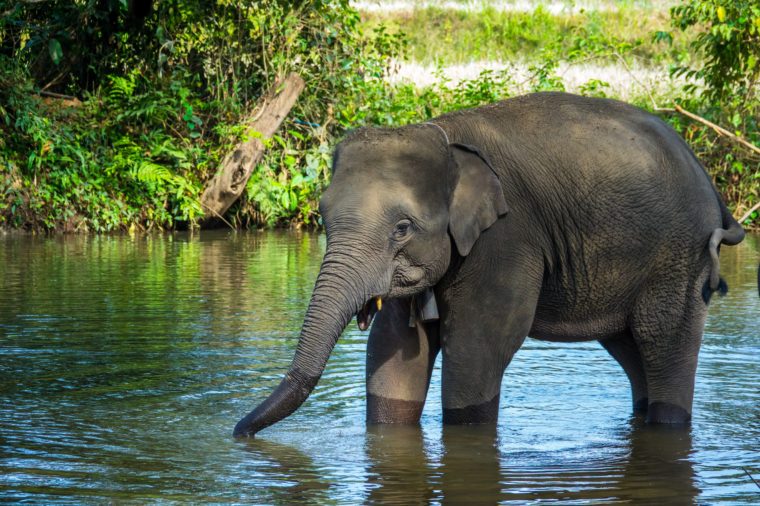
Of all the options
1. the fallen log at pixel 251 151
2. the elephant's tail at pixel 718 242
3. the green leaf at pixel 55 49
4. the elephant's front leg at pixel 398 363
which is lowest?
the elephant's front leg at pixel 398 363

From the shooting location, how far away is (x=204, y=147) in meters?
20.3

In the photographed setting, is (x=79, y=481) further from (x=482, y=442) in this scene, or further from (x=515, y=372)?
(x=515, y=372)

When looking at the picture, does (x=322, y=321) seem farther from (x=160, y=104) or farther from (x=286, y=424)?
(x=160, y=104)

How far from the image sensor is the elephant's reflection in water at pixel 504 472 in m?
5.48

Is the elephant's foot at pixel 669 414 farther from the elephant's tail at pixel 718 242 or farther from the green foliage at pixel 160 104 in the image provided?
the green foliage at pixel 160 104

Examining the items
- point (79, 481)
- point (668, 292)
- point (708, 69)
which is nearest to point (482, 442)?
point (668, 292)

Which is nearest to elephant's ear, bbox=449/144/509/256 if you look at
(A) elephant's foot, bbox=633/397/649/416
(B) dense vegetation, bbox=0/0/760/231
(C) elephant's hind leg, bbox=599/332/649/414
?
(C) elephant's hind leg, bbox=599/332/649/414

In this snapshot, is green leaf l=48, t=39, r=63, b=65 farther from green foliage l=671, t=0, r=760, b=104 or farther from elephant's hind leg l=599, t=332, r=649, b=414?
elephant's hind leg l=599, t=332, r=649, b=414

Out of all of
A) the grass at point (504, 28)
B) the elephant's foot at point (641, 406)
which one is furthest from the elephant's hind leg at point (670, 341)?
the grass at point (504, 28)

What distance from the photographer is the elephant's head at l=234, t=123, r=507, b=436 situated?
594 cm

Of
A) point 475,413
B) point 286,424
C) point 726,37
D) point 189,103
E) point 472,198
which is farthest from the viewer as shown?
point 189,103

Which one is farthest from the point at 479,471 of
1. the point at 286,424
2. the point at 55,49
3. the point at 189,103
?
the point at 189,103

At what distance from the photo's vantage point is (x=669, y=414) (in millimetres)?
7180

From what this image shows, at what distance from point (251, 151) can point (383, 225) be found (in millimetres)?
13793
